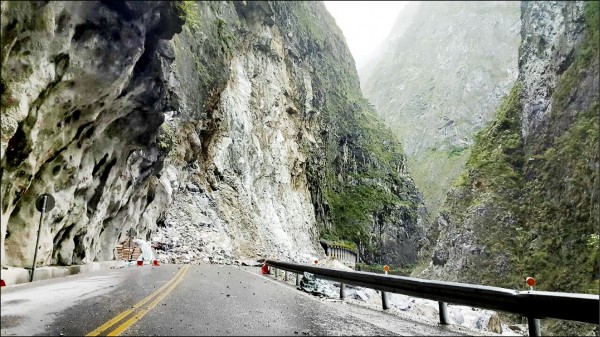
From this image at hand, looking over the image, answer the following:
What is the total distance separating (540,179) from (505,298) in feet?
137

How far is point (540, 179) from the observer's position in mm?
42125

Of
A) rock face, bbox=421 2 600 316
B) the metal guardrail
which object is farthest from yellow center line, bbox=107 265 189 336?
rock face, bbox=421 2 600 316

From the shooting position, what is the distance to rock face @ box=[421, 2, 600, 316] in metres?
33.4

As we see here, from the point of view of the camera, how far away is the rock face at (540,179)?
33438 millimetres

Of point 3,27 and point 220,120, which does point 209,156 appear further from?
point 3,27

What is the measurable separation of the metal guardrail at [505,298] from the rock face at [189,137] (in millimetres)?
9432

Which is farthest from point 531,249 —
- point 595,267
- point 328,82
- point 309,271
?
point 328,82

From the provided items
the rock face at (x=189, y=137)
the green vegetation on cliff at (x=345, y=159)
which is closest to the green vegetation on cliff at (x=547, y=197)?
the rock face at (x=189, y=137)

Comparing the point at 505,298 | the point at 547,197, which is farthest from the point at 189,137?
the point at 505,298

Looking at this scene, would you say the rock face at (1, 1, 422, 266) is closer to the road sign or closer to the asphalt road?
the road sign

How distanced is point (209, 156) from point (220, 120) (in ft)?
14.0

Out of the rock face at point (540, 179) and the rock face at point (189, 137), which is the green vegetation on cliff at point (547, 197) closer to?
the rock face at point (540, 179)

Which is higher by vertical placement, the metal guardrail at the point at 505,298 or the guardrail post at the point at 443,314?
the metal guardrail at the point at 505,298

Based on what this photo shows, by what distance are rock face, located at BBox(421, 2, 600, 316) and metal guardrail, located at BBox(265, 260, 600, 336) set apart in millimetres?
25081
